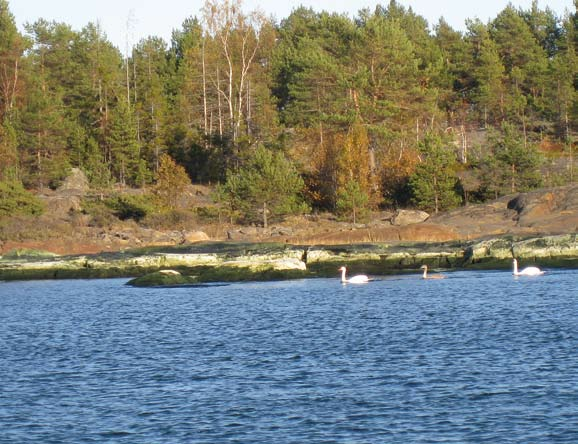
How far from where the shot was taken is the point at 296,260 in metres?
51.0

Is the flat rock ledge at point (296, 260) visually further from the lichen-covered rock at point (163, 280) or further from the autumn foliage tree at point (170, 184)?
the autumn foliage tree at point (170, 184)

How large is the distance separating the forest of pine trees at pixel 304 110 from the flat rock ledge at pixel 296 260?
553 inches

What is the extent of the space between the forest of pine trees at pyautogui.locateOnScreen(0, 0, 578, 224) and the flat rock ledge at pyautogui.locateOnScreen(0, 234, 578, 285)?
46.0 feet

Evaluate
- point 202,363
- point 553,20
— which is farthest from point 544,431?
point 553,20

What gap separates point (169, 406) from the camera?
66.4 feet

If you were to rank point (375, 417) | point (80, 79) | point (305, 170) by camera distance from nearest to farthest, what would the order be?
point (375, 417) → point (305, 170) → point (80, 79)

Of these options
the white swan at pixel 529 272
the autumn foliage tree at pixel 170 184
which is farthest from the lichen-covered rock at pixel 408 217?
the white swan at pixel 529 272

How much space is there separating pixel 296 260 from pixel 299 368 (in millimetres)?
26861

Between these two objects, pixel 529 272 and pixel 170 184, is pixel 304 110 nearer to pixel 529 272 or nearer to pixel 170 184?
pixel 170 184

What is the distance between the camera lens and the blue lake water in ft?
59.5

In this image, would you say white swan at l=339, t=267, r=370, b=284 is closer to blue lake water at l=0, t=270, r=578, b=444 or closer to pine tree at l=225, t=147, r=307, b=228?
blue lake water at l=0, t=270, r=578, b=444

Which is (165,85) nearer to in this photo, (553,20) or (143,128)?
(143,128)

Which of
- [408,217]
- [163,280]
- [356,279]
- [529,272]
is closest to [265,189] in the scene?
[408,217]

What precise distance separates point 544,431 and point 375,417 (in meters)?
3.21
